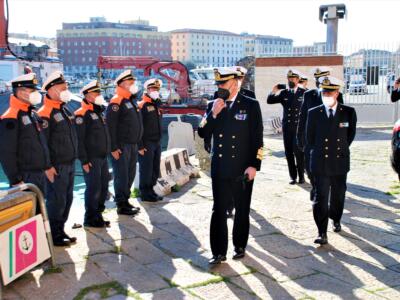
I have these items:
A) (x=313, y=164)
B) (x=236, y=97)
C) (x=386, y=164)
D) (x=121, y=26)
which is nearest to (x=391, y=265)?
(x=313, y=164)

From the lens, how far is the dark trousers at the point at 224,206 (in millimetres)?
4949

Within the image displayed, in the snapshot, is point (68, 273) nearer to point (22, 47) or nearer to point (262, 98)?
point (262, 98)

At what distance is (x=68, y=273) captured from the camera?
4820 mm

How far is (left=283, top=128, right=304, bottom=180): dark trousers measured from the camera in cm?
877

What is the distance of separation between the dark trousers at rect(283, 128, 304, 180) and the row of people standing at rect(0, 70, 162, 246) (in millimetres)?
2370

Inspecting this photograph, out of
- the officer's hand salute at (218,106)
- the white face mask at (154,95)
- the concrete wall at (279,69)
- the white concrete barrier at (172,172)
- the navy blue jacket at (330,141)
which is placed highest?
the concrete wall at (279,69)

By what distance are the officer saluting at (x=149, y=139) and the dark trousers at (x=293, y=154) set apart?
2.36 metres

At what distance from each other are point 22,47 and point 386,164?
24.5 m

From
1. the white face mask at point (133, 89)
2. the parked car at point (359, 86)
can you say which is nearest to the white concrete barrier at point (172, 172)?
the white face mask at point (133, 89)

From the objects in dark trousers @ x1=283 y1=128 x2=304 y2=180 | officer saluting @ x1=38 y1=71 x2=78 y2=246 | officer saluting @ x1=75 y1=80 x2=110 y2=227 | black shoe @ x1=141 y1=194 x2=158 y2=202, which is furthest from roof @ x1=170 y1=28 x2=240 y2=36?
officer saluting @ x1=38 y1=71 x2=78 y2=246

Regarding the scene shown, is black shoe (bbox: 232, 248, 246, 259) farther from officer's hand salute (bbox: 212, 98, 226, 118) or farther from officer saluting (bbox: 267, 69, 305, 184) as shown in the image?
officer saluting (bbox: 267, 69, 305, 184)

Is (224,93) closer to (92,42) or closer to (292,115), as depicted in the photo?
(292,115)

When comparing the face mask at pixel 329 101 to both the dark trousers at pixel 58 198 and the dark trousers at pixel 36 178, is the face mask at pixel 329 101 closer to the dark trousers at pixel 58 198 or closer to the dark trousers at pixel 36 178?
the dark trousers at pixel 58 198

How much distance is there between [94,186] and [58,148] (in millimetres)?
947
